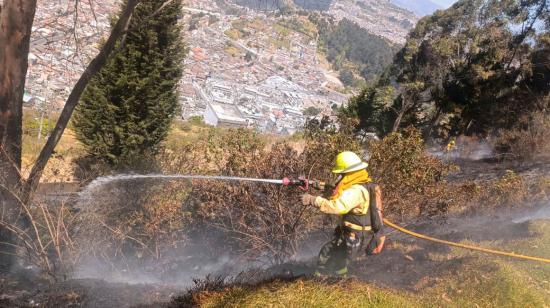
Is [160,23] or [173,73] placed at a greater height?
[160,23]

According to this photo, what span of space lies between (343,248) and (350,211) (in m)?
0.65

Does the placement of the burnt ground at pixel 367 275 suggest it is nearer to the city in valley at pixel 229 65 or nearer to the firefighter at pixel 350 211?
the firefighter at pixel 350 211

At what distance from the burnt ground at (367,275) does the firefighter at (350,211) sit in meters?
0.76

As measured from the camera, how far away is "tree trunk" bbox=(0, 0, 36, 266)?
5977mm

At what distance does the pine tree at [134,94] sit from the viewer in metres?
15.8

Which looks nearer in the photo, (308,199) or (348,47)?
(308,199)

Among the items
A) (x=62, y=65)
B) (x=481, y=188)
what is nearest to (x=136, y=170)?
(x=62, y=65)

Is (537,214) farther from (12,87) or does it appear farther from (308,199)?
(12,87)

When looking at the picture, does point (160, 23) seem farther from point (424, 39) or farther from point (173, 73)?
point (424, 39)

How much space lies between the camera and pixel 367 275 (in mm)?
8109

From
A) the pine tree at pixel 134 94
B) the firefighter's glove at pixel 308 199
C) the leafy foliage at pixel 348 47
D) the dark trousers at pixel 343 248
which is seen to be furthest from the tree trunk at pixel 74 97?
the leafy foliage at pixel 348 47

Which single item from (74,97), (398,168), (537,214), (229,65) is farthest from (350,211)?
(229,65)

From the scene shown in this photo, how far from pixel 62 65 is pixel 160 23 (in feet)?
30.7

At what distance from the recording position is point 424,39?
30.1 metres
